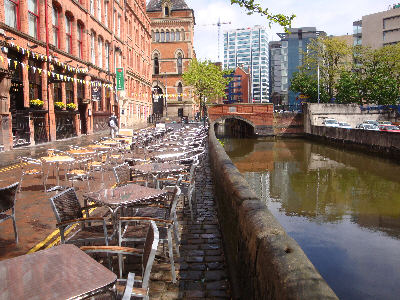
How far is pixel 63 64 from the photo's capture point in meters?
22.8

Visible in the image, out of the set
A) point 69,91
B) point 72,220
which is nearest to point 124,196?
point 72,220

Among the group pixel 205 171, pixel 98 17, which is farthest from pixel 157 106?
pixel 205 171

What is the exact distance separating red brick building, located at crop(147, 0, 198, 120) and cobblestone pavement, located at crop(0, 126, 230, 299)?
58.8m

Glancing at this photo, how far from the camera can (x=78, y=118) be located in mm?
26344

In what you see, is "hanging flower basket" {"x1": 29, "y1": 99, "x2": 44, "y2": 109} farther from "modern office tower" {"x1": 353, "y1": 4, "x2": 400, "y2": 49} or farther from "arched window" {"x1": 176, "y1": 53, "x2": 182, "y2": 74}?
"modern office tower" {"x1": 353, "y1": 4, "x2": 400, "y2": 49}

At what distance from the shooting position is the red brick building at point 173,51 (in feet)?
220

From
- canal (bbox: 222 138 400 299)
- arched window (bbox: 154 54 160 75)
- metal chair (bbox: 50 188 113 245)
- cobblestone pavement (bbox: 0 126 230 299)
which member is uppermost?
arched window (bbox: 154 54 160 75)

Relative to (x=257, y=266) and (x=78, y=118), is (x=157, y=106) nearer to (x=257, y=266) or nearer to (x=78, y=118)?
(x=78, y=118)

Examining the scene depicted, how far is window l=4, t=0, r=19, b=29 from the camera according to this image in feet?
58.5

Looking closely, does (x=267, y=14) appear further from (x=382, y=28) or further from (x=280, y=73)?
(x=280, y=73)

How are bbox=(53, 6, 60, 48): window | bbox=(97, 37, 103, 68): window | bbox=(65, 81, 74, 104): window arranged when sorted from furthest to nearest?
bbox=(97, 37, 103, 68): window → bbox=(65, 81, 74, 104): window → bbox=(53, 6, 60, 48): window

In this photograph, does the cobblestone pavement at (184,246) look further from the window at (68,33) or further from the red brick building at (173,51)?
the red brick building at (173,51)

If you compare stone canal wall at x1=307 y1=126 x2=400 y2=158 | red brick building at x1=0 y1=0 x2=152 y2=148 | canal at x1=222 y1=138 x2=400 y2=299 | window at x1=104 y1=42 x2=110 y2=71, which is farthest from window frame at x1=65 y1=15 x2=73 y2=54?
stone canal wall at x1=307 y1=126 x2=400 y2=158

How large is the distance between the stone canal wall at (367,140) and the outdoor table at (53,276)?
977 inches
